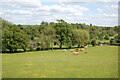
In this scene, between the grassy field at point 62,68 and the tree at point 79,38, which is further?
the tree at point 79,38

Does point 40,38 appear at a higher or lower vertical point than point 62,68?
higher

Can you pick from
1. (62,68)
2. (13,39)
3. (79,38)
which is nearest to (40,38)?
(13,39)

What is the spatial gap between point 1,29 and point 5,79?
3704cm

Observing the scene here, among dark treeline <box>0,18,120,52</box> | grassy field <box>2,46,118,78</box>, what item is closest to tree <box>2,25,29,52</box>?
Answer: dark treeline <box>0,18,120,52</box>

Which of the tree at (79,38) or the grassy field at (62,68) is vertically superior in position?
the tree at (79,38)

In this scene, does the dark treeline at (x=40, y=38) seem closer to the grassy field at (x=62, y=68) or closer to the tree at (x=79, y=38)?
the tree at (x=79, y=38)

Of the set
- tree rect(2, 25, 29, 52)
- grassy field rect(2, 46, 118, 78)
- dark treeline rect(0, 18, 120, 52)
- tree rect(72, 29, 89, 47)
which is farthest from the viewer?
tree rect(72, 29, 89, 47)

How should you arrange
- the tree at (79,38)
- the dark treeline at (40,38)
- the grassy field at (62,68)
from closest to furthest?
1. the grassy field at (62,68)
2. the dark treeline at (40,38)
3. the tree at (79,38)

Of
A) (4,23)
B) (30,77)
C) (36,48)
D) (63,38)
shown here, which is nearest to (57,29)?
(63,38)

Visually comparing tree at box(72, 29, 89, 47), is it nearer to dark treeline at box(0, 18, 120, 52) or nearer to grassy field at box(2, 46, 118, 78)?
dark treeline at box(0, 18, 120, 52)

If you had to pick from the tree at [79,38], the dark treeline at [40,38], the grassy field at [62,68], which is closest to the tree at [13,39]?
the dark treeline at [40,38]

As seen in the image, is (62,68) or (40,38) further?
(40,38)

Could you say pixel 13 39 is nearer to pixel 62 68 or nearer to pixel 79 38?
pixel 79 38

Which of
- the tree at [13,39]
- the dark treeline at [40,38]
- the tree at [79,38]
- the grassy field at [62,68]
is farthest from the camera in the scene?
the tree at [79,38]
